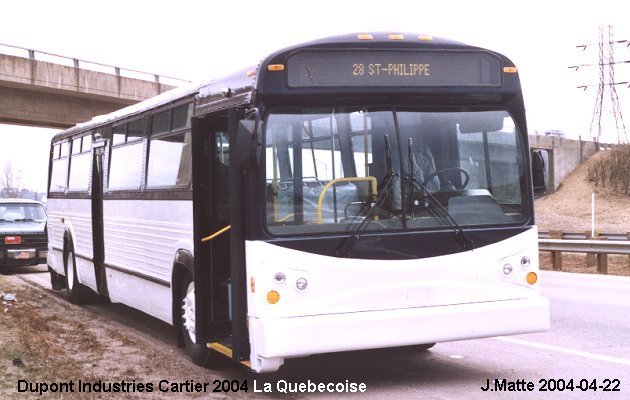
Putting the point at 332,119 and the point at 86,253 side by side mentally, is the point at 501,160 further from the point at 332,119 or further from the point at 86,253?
the point at 86,253

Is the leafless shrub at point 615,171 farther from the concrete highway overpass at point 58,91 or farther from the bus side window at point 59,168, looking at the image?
the bus side window at point 59,168

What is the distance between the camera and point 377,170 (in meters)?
7.60

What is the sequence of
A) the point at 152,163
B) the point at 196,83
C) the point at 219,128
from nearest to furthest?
the point at 219,128, the point at 196,83, the point at 152,163

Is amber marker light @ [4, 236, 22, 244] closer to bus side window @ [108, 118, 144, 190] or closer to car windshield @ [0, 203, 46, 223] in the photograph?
car windshield @ [0, 203, 46, 223]

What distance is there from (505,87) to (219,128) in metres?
2.62

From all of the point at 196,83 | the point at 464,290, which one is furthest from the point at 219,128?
the point at 464,290

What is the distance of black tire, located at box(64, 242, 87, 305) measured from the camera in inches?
582

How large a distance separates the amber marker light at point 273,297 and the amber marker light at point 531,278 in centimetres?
222

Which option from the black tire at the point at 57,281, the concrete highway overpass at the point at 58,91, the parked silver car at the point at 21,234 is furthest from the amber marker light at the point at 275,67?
the concrete highway overpass at the point at 58,91

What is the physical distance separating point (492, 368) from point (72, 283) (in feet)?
27.8

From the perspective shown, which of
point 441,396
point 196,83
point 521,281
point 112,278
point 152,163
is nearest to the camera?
point 441,396

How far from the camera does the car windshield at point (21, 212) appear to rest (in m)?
23.8

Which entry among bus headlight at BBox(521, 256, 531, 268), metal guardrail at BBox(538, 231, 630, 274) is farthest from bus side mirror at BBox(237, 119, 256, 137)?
metal guardrail at BBox(538, 231, 630, 274)

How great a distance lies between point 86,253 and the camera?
14062 millimetres
